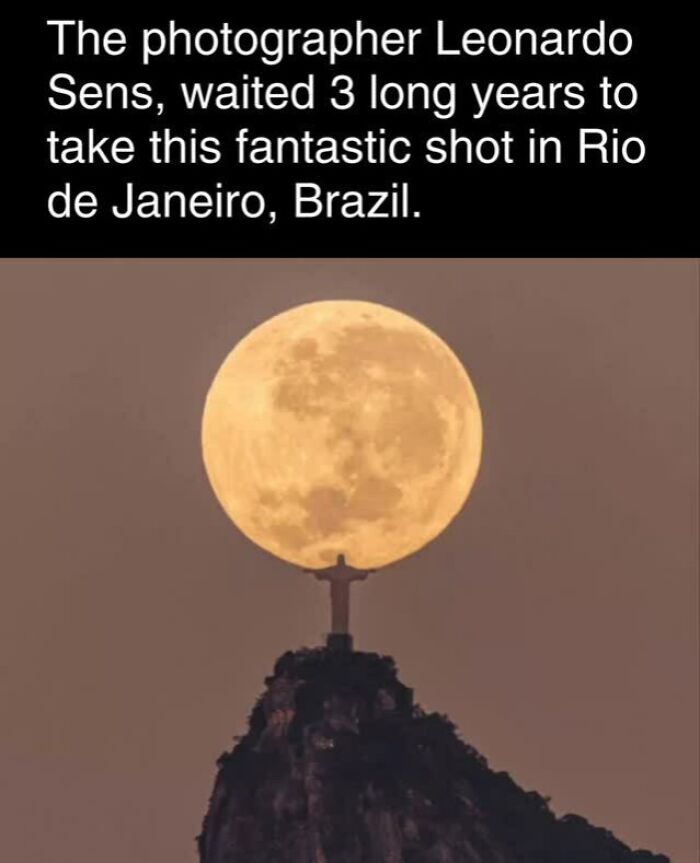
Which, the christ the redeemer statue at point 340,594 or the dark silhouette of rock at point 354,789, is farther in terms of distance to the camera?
the dark silhouette of rock at point 354,789

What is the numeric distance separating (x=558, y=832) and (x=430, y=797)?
16.6ft

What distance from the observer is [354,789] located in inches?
4242

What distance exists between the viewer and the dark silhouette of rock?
107375mm

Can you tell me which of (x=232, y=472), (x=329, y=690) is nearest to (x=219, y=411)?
(x=232, y=472)

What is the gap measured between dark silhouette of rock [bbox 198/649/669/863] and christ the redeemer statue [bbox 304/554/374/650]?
494 millimetres

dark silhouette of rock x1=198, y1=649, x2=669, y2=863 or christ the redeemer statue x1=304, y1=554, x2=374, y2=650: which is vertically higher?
christ the redeemer statue x1=304, y1=554, x2=374, y2=650

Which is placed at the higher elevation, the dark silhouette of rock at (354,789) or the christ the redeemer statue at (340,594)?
the christ the redeemer statue at (340,594)

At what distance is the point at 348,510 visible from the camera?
341ft

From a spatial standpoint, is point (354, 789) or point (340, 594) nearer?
point (340, 594)

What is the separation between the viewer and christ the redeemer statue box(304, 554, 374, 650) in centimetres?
10581

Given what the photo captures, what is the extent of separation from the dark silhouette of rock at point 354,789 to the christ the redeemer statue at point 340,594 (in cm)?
49

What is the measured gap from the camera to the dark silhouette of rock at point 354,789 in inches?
4227

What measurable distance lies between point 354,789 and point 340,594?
6726 mm

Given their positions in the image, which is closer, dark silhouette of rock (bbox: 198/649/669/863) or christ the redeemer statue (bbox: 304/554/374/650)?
christ the redeemer statue (bbox: 304/554/374/650)
